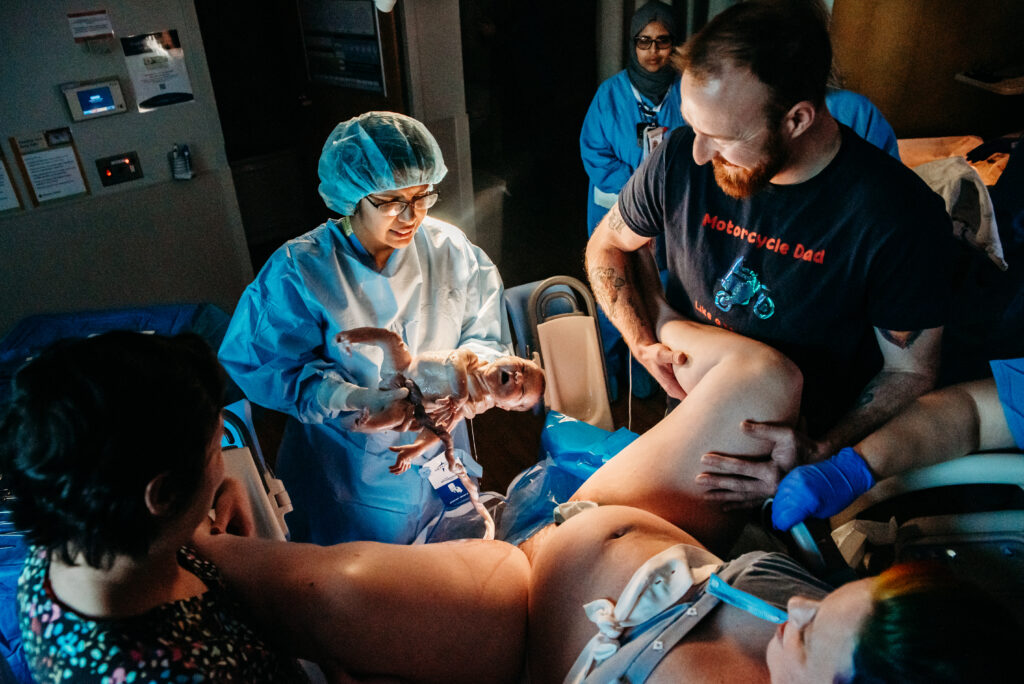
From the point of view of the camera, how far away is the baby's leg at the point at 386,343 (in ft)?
4.12

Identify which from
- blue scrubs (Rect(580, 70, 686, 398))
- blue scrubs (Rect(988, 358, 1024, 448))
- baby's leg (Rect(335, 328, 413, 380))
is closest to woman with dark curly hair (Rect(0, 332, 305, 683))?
baby's leg (Rect(335, 328, 413, 380))

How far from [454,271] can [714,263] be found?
655 mm

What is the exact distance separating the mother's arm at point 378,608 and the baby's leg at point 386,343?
34 centimetres

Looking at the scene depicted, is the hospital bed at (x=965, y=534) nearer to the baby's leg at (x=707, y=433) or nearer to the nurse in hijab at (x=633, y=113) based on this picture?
the baby's leg at (x=707, y=433)

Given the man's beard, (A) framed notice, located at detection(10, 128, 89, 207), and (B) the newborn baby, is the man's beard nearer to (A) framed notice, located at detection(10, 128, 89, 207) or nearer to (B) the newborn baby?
(B) the newborn baby

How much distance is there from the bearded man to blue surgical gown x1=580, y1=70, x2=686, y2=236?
1456 millimetres

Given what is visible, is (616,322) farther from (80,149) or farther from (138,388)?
(80,149)

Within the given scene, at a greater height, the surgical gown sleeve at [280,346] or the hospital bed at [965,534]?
the surgical gown sleeve at [280,346]

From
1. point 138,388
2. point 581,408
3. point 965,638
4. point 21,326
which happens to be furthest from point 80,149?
point 965,638

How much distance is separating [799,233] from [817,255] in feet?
0.18

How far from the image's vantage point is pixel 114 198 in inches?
110

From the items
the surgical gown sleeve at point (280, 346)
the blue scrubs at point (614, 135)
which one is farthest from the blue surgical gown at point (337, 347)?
the blue scrubs at point (614, 135)

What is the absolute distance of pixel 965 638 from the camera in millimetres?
660

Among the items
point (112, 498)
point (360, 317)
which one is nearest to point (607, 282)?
point (360, 317)
